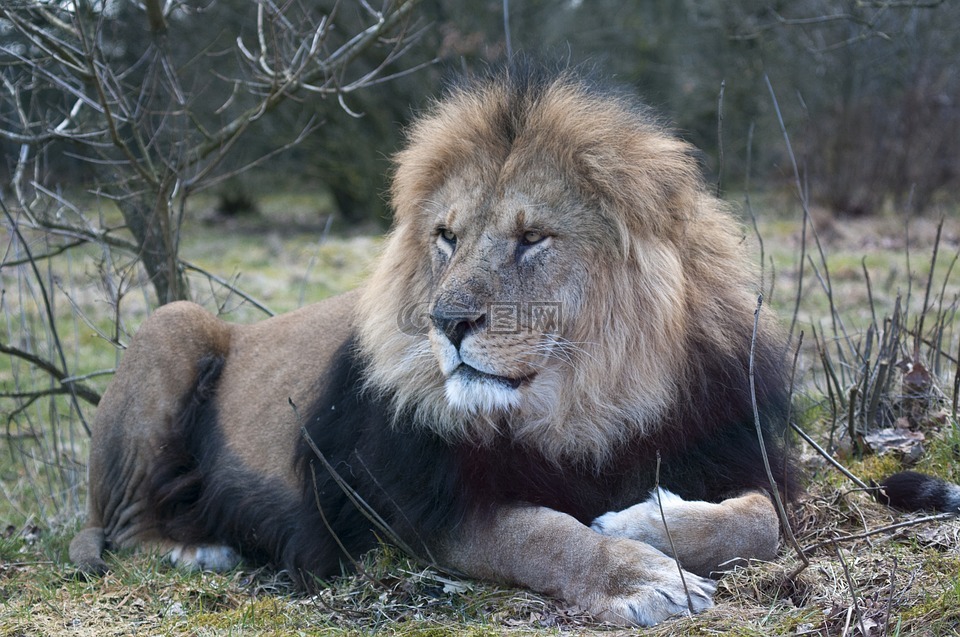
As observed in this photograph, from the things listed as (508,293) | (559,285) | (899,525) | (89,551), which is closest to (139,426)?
(89,551)

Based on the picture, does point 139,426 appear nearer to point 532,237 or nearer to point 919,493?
point 532,237

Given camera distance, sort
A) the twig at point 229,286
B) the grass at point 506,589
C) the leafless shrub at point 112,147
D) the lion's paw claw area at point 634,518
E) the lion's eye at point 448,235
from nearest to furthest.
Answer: the grass at point 506,589 < the lion's paw claw area at point 634,518 < the lion's eye at point 448,235 < the leafless shrub at point 112,147 < the twig at point 229,286

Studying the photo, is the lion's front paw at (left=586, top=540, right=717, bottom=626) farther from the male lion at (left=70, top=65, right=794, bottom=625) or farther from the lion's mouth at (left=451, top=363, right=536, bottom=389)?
the lion's mouth at (left=451, top=363, right=536, bottom=389)

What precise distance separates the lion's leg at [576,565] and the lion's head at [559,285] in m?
0.29

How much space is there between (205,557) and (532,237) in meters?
2.17

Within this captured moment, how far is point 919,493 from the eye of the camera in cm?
389

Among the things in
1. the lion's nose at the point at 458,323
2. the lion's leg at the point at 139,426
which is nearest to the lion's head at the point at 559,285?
the lion's nose at the point at 458,323

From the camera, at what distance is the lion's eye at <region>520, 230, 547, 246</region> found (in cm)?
337

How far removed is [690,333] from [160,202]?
312 centimetres

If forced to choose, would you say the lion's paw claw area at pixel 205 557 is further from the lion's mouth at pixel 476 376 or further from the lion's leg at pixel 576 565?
the lion's mouth at pixel 476 376

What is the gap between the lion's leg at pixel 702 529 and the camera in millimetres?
3223

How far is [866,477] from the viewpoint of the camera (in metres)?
4.38

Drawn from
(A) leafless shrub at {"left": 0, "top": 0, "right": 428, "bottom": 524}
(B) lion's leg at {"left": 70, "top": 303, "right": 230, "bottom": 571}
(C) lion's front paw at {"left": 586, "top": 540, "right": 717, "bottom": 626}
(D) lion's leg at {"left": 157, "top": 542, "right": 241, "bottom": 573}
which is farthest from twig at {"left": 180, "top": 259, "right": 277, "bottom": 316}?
(C) lion's front paw at {"left": 586, "top": 540, "right": 717, "bottom": 626}

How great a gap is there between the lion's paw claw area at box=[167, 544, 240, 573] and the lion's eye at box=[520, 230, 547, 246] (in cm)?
203
